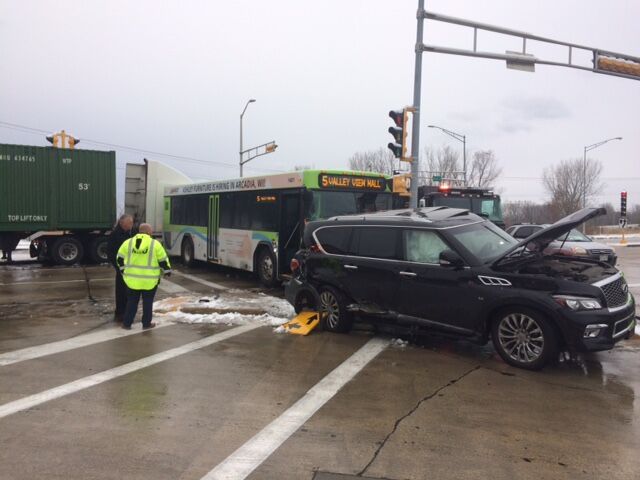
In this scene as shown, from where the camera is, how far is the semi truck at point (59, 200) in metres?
16.2

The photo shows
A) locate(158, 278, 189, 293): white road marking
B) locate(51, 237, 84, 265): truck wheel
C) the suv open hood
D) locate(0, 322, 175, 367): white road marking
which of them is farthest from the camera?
locate(51, 237, 84, 265): truck wheel

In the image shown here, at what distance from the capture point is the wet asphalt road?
3.77m

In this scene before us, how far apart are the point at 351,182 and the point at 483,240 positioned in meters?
5.08

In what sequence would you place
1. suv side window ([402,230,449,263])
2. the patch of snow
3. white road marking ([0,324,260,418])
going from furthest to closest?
the patch of snow, suv side window ([402,230,449,263]), white road marking ([0,324,260,418])

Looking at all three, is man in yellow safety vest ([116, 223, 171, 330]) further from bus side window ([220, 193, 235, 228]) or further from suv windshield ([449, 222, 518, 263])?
bus side window ([220, 193, 235, 228])

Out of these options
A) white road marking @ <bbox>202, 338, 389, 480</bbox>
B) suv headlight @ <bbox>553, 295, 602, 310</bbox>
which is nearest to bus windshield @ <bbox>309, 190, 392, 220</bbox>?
white road marking @ <bbox>202, 338, 389, 480</bbox>

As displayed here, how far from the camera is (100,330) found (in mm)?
8055

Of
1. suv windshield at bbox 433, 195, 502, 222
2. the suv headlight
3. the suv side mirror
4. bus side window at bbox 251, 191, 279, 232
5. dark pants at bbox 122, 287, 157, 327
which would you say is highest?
suv windshield at bbox 433, 195, 502, 222

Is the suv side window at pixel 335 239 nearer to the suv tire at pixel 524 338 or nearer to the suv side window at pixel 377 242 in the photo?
the suv side window at pixel 377 242

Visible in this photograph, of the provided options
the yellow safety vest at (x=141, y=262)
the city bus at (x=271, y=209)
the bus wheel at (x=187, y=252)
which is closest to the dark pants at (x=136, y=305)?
the yellow safety vest at (x=141, y=262)

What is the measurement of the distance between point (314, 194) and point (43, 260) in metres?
11.3

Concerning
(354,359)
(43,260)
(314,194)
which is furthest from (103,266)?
Result: (354,359)

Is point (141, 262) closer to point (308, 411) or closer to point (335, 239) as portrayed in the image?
point (335, 239)

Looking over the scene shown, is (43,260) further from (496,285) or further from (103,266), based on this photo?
(496,285)
